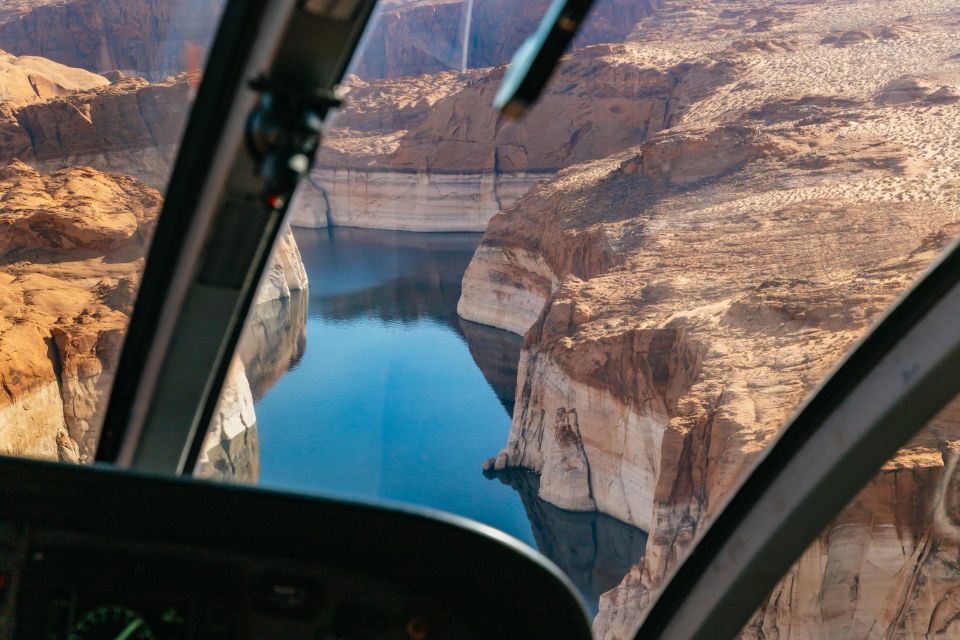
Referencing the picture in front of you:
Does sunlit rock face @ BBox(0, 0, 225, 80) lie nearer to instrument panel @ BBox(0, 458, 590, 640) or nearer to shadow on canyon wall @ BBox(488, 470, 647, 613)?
instrument panel @ BBox(0, 458, 590, 640)

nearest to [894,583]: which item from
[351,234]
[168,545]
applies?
[168,545]

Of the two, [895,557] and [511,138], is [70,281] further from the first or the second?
[511,138]

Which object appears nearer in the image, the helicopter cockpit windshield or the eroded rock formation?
the helicopter cockpit windshield

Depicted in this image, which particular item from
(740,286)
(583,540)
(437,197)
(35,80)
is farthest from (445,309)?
(35,80)

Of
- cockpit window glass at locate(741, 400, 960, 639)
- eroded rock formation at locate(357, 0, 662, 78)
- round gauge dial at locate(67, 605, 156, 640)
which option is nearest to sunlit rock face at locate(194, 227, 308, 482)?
round gauge dial at locate(67, 605, 156, 640)

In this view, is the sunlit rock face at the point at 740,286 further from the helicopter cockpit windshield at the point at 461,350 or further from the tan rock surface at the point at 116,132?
the tan rock surface at the point at 116,132

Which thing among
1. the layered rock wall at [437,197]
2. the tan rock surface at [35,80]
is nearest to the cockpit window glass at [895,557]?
the tan rock surface at [35,80]
